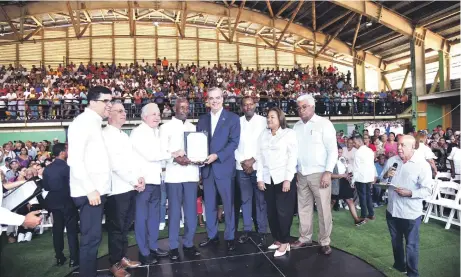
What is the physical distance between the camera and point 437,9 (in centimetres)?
1430

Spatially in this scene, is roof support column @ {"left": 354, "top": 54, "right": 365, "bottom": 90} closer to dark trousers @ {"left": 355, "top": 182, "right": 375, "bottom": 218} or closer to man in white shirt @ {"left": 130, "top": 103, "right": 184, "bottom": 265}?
dark trousers @ {"left": 355, "top": 182, "right": 375, "bottom": 218}

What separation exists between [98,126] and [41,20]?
68.6 feet

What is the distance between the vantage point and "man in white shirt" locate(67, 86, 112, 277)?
2.94 meters

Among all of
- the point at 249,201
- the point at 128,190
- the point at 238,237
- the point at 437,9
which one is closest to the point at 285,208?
the point at 249,201

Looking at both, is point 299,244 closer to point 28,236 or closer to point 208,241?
point 208,241

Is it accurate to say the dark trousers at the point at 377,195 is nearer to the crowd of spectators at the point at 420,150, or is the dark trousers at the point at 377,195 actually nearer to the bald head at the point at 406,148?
the crowd of spectators at the point at 420,150

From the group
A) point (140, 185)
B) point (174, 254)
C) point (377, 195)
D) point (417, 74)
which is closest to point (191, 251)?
point (174, 254)

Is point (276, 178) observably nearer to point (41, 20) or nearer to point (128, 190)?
point (128, 190)

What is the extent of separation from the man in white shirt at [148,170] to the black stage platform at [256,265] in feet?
1.12

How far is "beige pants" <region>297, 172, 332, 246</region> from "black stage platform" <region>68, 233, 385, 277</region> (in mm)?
213

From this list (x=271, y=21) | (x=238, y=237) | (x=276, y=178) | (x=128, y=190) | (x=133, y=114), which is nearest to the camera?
(x=128, y=190)

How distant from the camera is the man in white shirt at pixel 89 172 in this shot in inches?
116

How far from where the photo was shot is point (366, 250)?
4.64m

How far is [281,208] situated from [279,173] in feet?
1.34
